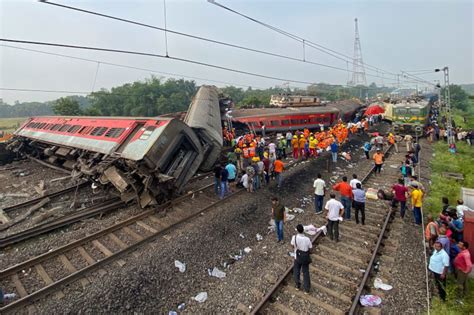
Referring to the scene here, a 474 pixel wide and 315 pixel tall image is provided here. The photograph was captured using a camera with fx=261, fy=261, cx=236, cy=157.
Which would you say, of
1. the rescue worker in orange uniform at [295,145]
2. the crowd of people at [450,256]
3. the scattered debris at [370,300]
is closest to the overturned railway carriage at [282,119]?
the rescue worker in orange uniform at [295,145]

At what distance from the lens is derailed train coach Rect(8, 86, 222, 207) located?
8.26 meters

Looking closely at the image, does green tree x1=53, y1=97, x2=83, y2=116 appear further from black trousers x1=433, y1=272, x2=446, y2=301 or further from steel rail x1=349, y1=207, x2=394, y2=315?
black trousers x1=433, y1=272, x2=446, y2=301

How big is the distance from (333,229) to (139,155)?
621cm

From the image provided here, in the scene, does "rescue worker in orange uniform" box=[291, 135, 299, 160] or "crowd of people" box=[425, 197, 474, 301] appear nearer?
"crowd of people" box=[425, 197, 474, 301]

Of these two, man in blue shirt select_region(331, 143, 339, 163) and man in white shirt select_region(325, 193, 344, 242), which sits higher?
man in blue shirt select_region(331, 143, 339, 163)

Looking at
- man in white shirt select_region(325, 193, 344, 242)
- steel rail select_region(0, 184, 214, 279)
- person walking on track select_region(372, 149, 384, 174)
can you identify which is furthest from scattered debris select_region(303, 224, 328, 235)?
person walking on track select_region(372, 149, 384, 174)

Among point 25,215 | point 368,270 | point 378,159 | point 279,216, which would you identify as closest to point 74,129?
point 25,215

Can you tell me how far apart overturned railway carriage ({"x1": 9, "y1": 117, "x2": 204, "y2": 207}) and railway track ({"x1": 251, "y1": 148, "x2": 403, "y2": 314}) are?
15.3 feet

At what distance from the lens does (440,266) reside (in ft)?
17.0

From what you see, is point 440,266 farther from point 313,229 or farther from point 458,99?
point 458,99

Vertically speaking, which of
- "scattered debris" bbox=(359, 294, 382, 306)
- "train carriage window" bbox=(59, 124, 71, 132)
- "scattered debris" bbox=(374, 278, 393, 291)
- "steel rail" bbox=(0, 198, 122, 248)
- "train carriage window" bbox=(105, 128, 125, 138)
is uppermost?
"train carriage window" bbox=(59, 124, 71, 132)

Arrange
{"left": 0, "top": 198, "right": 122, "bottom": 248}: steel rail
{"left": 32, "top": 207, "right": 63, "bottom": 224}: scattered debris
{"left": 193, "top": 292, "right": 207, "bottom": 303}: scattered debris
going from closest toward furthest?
{"left": 193, "top": 292, "right": 207, "bottom": 303}: scattered debris < {"left": 0, "top": 198, "right": 122, "bottom": 248}: steel rail < {"left": 32, "top": 207, "right": 63, "bottom": 224}: scattered debris

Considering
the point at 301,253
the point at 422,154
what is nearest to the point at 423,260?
the point at 301,253

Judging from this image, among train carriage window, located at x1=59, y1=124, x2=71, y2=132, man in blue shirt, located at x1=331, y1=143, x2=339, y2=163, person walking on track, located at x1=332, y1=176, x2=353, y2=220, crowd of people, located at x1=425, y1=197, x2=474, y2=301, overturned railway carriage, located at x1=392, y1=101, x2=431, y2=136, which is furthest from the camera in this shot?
overturned railway carriage, located at x1=392, y1=101, x2=431, y2=136
